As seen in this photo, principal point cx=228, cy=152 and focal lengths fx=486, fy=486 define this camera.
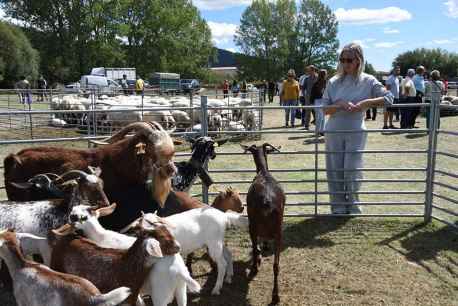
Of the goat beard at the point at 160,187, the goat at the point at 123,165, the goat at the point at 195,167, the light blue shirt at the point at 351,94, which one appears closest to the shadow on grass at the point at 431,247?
the light blue shirt at the point at 351,94

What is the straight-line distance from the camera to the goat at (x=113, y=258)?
3559mm

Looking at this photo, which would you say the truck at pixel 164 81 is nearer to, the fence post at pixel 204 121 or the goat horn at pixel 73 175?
the fence post at pixel 204 121

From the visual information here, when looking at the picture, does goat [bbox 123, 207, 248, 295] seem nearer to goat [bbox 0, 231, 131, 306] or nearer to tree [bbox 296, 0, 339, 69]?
goat [bbox 0, 231, 131, 306]

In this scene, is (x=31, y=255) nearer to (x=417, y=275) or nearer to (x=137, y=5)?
(x=417, y=275)

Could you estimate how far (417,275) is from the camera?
200 inches

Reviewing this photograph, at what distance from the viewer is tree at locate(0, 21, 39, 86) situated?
4947 cm

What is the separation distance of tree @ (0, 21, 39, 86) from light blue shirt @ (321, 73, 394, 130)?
158ft

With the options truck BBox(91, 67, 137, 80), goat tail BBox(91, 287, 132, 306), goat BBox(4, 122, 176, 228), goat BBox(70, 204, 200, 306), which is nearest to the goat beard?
goat BBox(4, 122, 176, 228)

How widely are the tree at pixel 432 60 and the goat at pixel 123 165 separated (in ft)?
252

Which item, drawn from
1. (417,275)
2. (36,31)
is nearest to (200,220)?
(417,275)

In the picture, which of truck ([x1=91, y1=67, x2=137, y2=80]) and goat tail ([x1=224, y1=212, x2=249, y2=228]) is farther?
truck ([x1=91, y1=67, x2=137, y2=80])

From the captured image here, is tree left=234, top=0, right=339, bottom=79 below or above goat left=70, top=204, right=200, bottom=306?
above

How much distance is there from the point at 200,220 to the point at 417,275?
2362mm

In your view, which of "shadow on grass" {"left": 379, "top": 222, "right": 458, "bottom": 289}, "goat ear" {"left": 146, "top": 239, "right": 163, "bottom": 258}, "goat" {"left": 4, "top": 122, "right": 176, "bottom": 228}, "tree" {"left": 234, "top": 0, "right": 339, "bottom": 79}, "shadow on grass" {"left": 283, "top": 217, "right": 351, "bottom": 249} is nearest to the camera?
"goat ear" {"left": 146, "top": 239, "right": 163, "bottom": 258}
